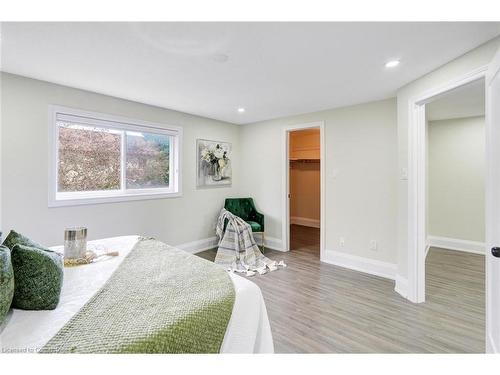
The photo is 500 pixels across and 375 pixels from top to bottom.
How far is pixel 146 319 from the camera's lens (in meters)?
1.03

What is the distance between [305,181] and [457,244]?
3.35 m

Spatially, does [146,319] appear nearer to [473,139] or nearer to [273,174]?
[273,174]

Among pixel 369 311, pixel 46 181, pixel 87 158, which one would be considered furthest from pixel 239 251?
pixel 46 181

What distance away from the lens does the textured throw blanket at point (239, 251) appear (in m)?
3.48

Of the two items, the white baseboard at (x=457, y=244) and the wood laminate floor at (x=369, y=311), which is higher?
the white baseboard at (x=457, y=244)

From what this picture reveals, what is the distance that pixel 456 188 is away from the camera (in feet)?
14.0

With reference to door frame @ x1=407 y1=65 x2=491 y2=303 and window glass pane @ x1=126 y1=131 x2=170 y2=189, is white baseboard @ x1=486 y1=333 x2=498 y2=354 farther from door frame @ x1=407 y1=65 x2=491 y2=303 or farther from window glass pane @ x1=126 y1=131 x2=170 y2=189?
window glass pane @ x1=126 y1=131 x2=170 y2=189

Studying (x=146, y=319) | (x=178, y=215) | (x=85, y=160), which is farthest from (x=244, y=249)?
(x=146, y=319)

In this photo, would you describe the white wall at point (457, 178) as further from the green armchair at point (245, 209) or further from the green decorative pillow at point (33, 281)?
the green decorative pillow at point (33, 281)

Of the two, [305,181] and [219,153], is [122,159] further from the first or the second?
[305,181]

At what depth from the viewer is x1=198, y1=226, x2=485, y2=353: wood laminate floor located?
6.07 feet

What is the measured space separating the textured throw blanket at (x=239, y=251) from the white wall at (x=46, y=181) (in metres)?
0.66

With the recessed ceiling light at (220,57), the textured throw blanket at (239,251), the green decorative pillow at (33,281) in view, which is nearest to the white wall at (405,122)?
the textured throw blanket at (239,251)
